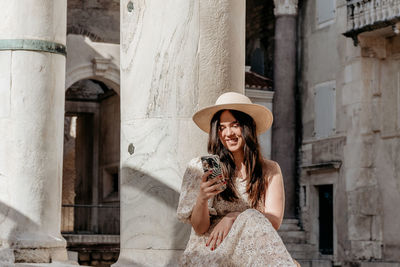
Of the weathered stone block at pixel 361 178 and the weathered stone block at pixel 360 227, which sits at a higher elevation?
the weathered stone block at pixel 361 178

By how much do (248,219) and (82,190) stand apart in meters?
18.2

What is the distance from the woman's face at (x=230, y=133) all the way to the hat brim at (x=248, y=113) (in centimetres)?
5

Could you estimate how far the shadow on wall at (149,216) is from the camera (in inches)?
215

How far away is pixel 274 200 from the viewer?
4.34 m

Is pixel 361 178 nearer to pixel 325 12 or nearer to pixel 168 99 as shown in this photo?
pixel 325 12

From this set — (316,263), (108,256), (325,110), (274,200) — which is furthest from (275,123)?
(274,200)

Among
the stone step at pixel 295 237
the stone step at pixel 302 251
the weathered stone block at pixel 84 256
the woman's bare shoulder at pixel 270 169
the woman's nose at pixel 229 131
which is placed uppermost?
the woman's nose at pixel 229 131

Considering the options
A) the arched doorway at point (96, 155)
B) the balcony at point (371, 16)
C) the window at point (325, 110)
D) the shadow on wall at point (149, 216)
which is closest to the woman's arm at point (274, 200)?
the shadow on wall at point (149, 216)

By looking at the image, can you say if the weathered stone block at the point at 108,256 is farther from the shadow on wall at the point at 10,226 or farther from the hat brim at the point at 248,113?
the hat brim at the point at 248,113

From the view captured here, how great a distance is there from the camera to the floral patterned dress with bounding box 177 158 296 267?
12.9ft

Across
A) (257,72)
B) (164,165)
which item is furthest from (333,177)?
(164,165)

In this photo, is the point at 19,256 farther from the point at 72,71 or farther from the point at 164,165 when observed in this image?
the point at 72,71

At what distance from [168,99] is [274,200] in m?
1.45

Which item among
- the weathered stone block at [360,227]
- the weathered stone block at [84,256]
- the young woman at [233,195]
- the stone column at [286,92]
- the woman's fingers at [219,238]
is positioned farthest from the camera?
the stone column at [286,92]
